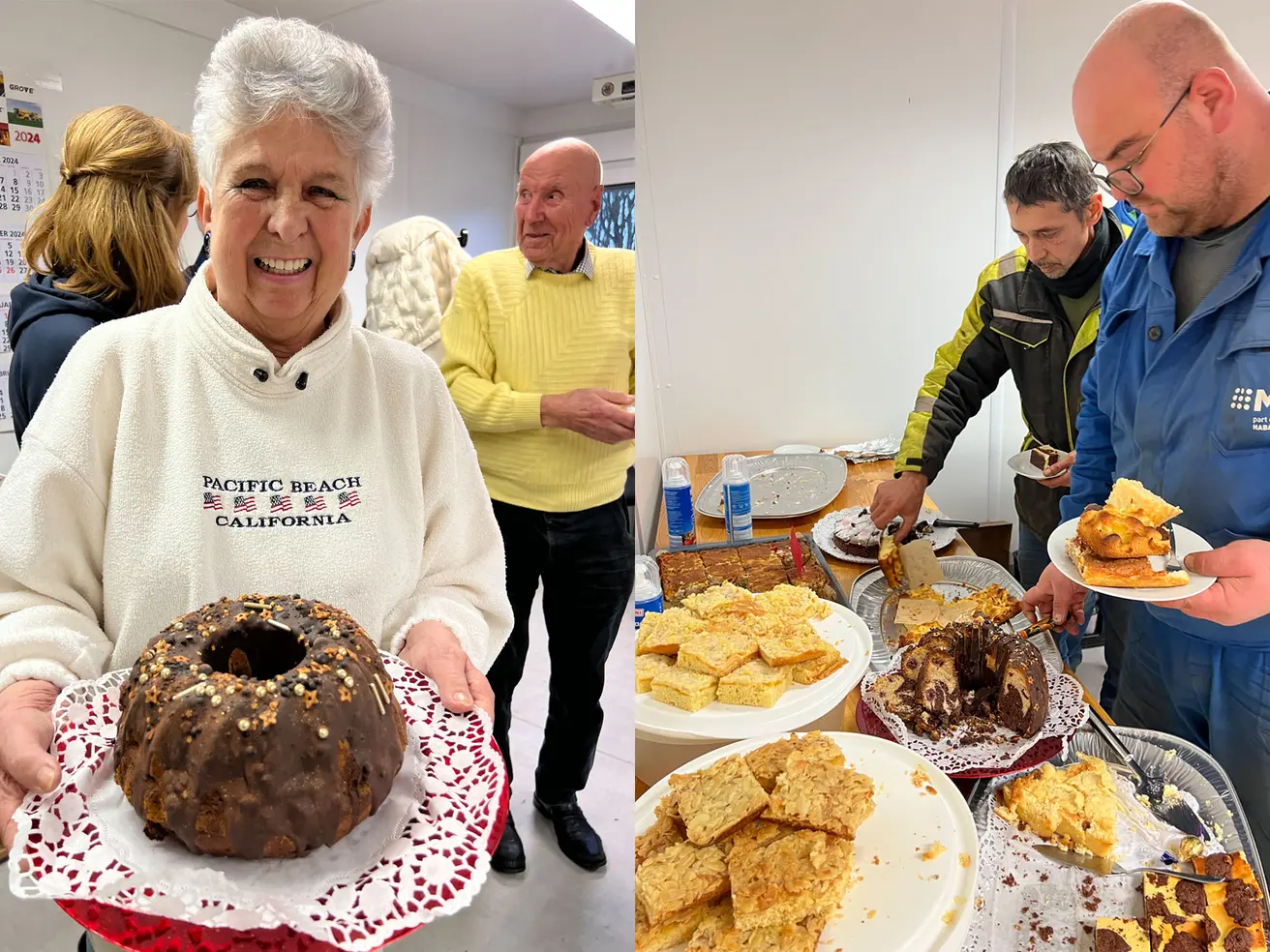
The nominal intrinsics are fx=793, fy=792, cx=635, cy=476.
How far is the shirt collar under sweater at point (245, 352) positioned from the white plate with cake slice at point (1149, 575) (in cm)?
99

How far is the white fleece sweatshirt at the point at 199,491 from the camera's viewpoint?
642 mm

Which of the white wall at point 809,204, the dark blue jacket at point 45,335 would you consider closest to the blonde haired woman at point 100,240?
the dark blue jacket at point 45,335

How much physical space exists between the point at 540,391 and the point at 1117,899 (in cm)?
90

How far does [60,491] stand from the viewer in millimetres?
640

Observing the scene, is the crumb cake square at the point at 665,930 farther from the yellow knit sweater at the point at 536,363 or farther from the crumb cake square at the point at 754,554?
the crumb cake square at the point at 754,554

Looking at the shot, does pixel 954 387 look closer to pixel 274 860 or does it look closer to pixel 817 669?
pixel 817 669

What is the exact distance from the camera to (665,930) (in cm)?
88

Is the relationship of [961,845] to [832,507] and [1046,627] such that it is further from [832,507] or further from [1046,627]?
[832,507]

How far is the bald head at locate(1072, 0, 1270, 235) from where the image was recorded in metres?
1.16

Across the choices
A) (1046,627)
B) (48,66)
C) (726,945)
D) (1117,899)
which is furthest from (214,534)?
(1046,627)

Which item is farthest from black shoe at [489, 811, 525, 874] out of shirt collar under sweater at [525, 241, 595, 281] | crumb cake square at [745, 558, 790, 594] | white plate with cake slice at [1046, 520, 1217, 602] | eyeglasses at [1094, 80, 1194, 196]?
eyeglasses at [1094, 80, 1194, 196]

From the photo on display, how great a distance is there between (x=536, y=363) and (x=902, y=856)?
721 millimetres

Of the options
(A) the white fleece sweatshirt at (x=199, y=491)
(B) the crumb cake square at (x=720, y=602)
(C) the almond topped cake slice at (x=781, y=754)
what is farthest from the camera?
(B) the crumb cake square at (x=720, y=602)

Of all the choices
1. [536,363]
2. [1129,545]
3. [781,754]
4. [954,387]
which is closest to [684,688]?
[781,754]
